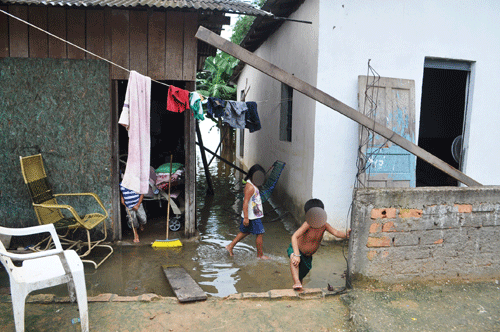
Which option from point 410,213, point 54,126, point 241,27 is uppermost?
point 241,27

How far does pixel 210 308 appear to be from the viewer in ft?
10.7

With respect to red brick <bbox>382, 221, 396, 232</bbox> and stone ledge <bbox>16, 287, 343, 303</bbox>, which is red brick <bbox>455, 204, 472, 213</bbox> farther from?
stone ledge <bbox>16, 287, 343, 303</bbox>

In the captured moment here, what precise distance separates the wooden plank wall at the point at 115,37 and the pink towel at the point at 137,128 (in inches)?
22.9

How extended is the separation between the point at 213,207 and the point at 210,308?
4688mm

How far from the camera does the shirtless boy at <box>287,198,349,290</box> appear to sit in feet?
11.5

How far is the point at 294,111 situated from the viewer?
6.91 m

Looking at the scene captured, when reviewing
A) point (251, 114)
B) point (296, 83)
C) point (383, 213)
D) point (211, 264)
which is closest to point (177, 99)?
point (251, 114)

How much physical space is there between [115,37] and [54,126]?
1.56 m

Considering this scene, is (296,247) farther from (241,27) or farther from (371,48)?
A: (241,27)

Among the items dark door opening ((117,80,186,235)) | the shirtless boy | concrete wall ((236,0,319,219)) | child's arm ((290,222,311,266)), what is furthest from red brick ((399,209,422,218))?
dark door opening ((117,80,186,235))

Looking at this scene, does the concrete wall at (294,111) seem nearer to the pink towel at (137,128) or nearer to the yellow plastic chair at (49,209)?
the pink towel at (137,128)

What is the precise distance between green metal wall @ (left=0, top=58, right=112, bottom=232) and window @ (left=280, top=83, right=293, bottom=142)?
387 centimetres

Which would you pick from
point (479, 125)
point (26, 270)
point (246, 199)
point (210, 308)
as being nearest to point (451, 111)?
point (479, 125)

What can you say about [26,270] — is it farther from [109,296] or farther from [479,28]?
[479,28]
